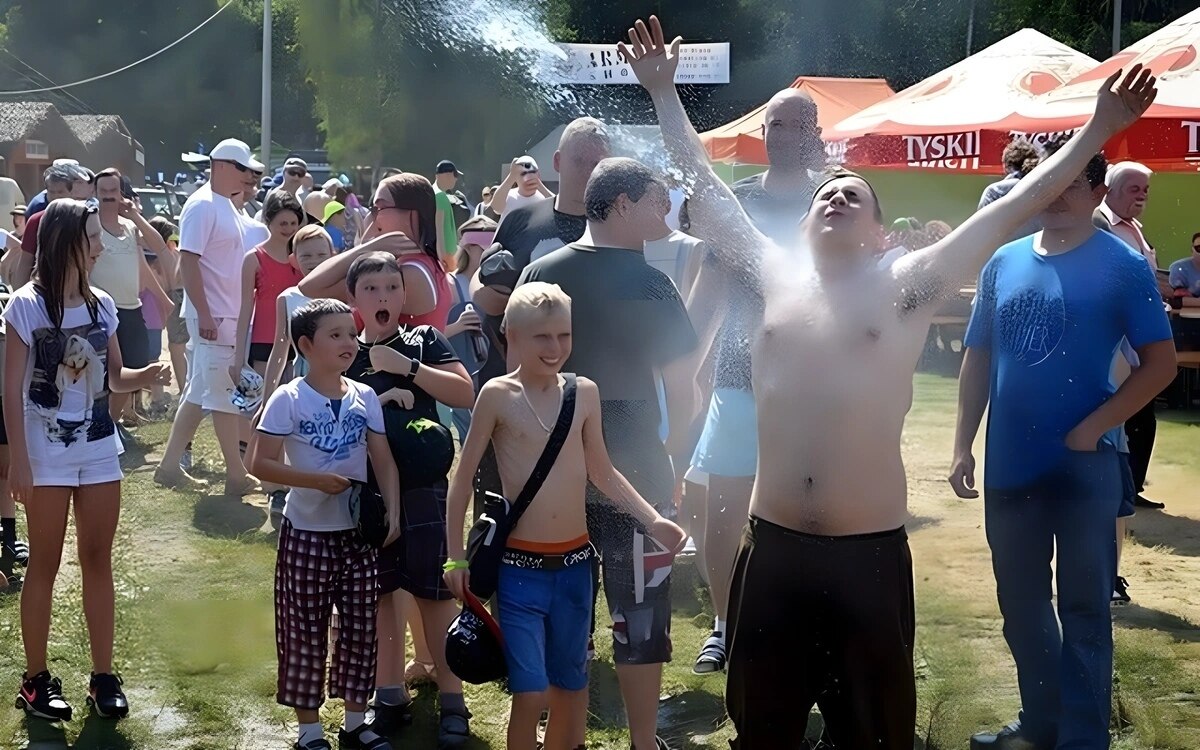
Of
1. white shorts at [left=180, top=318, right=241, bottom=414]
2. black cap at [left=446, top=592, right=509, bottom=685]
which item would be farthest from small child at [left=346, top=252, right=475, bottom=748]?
white shorts at [left=180, top=318, right=241, bottom=414]

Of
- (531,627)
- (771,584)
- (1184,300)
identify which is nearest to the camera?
(771,584)

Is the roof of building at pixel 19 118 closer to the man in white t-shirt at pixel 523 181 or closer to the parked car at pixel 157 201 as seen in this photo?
the parked car at pixel 157 201

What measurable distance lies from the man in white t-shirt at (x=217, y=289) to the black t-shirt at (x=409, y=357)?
327cm

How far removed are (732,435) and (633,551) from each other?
0.91 metres

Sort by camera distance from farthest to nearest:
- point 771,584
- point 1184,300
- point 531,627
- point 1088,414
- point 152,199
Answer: point 152,199, point 1184,300, point 1088,414, point 531,627, point 771,584

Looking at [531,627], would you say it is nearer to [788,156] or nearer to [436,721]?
[436,721]

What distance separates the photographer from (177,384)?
39.3 feet

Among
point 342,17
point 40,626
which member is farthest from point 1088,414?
point 40,626

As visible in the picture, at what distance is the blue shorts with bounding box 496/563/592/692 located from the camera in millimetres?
3705

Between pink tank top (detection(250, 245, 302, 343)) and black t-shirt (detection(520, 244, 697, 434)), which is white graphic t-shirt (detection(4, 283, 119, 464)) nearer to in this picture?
black t-shirt (detection(520, 244, 697, 434))

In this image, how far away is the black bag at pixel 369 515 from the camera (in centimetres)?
422

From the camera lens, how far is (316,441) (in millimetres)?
4281

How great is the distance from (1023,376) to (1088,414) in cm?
22

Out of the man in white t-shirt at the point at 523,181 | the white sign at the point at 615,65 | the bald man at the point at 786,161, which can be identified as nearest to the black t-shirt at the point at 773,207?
the bald man at the point at 786,161
